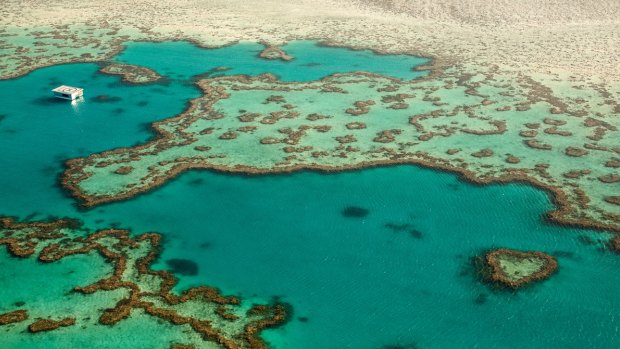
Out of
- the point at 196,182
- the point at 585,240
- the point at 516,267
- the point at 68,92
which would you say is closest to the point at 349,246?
the point at 516,267

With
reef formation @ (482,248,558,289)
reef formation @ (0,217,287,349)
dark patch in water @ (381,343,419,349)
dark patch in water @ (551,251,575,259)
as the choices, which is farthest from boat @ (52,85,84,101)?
dark patch in water @ (551,251,575,259)

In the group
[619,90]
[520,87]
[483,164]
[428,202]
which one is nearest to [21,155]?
[428,202]

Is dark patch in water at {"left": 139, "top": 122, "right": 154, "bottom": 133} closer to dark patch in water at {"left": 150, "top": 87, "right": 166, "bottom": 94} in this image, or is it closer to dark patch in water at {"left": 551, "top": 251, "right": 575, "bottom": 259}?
dark patch in water at {"left": 150, "top": 87, "right": 166, "bottom": 94}

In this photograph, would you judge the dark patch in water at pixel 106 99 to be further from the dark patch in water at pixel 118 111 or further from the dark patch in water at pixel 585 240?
the dark patch in water at pixel 585 240

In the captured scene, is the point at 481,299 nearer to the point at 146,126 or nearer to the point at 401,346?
the point at 401,346

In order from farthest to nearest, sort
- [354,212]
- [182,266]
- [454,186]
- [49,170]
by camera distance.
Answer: [49,170]
[454,186]
[354,212]
[182,266]

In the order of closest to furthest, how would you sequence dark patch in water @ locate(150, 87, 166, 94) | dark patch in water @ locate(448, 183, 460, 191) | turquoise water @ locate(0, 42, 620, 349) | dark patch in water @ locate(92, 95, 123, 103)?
turquoise water @ locate(0, 42, 620, 349)
dark patch in water @ locate(448, 183, 460, 191)
dark patch in water @ locate(92, 95, 123, 103)
dark patch in water @ locate(150, 87, 166, 94)

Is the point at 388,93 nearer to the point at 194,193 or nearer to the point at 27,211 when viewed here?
the point at 194,193

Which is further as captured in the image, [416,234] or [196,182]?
[196,182]

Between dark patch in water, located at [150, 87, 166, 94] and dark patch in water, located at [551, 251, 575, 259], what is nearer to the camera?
dark patch in water, located at [551, 251, 575, 259]
